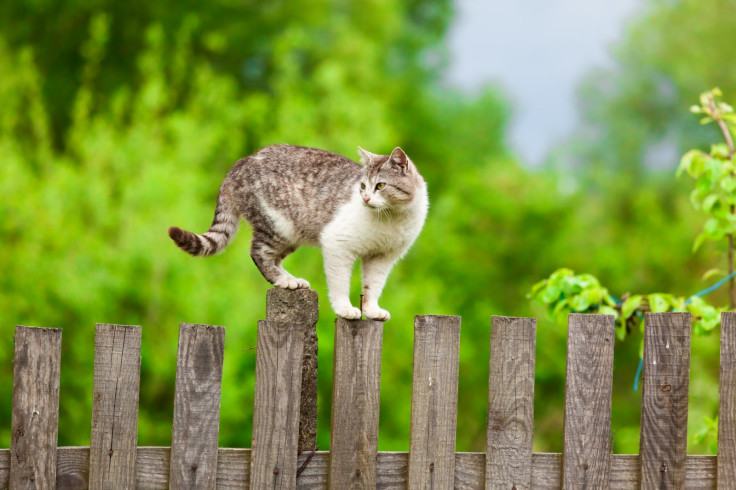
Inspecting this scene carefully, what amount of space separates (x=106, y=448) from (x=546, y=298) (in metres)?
2.15

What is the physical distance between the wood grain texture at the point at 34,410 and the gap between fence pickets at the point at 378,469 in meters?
0.05

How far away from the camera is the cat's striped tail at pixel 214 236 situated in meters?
3.44

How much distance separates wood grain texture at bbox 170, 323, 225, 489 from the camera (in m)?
2.74

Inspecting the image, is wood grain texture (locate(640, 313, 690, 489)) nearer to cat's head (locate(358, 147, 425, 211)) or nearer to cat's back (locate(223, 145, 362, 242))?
cat's head (locate(358, 147, 425, 211))

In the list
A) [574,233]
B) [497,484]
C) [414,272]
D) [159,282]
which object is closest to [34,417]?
[497,484]

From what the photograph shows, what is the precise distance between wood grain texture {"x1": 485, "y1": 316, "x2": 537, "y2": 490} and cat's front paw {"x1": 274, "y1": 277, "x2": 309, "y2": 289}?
0.96 m

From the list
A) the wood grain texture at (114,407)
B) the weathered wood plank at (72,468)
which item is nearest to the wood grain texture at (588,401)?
the wood grain texture at (114,407)

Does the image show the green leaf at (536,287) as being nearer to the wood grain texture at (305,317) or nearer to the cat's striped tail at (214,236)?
the wood grain texture at (305,317)

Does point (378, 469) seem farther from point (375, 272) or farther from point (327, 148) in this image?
point (327, 148)

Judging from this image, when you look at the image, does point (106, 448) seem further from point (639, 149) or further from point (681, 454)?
point (639, 149)

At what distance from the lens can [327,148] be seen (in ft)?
38.5

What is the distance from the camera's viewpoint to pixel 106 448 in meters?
2.71

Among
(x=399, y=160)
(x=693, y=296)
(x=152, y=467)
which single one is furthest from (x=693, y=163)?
(x=152, y=467)

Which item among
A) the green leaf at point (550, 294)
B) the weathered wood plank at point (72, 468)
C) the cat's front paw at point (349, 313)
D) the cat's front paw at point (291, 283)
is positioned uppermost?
the green leaf at point (550, 294)
